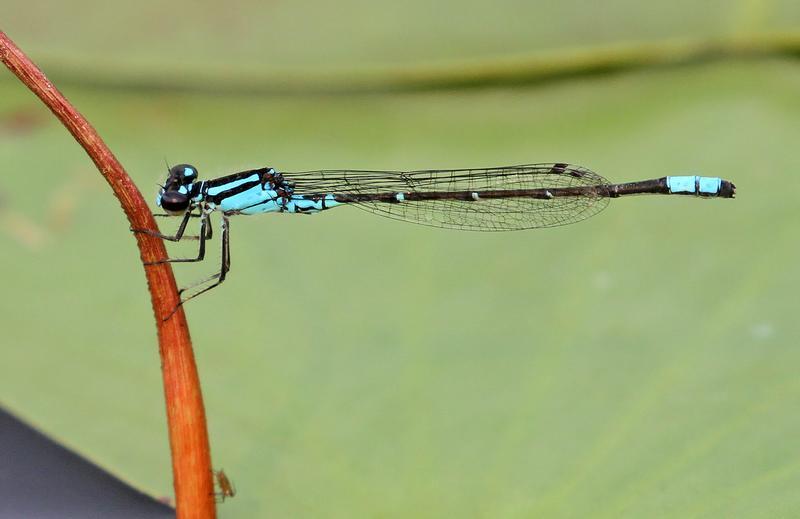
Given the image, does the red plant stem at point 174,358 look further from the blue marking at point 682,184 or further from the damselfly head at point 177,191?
the blue marking at point 682,184

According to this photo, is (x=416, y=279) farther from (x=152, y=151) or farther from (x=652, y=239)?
(x=152, y=151)

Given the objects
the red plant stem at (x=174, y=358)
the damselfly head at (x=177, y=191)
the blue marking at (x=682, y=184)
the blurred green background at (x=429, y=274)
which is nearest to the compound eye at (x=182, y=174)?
the damselfly head at (x=177, y=191)

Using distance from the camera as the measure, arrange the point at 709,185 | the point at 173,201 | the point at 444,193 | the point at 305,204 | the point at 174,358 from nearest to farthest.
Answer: the point at 174,358 → the point at 173,201 → the point at 709,185 → the point at 305,204 → the point at 444,193

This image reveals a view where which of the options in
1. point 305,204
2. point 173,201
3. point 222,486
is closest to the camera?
point 222,486

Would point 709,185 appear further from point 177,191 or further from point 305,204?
point 177,191

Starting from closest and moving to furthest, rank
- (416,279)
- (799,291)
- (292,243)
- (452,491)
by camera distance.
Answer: (452,491), (799,291), (416,279), (292,243)

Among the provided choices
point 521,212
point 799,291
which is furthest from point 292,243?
point 799,291

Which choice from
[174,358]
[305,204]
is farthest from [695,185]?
[174,358]
